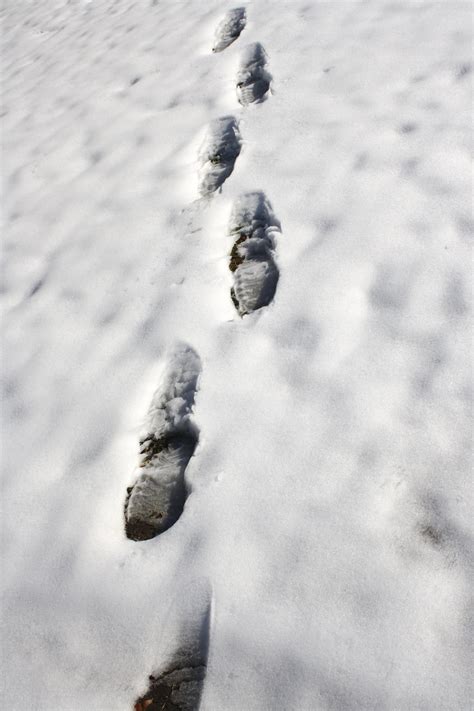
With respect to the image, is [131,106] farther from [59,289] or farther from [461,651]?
[461,651]

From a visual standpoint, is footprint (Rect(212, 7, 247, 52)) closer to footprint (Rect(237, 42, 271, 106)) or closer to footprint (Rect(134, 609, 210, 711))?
footprint (Rect(237, 42, 271, 106))

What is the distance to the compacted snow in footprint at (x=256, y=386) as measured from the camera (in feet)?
3.73

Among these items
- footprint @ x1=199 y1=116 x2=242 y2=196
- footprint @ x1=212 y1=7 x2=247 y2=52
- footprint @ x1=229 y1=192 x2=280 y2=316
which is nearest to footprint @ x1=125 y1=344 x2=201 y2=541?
footprint @ x1=229 y1=192 x2=280 y2=316

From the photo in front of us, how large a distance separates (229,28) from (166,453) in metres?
2.62

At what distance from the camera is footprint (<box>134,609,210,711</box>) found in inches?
43.4

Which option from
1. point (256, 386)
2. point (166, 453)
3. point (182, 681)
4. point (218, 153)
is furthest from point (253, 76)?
point (182, 681)

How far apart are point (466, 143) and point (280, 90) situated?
36.9 inches

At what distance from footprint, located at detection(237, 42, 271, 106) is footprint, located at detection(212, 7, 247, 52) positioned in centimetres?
23

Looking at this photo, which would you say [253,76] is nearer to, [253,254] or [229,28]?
[229,28]

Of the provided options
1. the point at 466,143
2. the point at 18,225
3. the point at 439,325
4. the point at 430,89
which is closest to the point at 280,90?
the point at 430,89

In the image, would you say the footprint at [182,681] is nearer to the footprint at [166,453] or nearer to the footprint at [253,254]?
the footprint at [166,453]

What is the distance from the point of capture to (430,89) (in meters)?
2.22

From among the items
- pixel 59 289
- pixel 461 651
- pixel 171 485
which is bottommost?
pixel 461 651

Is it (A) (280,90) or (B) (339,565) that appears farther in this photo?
(A) (280,90)
